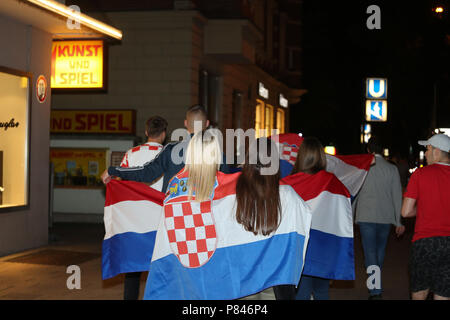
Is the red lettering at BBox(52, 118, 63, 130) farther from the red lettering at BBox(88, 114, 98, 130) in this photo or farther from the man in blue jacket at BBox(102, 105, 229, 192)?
the man in blue jacket at BBox(102, 105, 229, 192)

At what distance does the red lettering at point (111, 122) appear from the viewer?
1770 centimetres

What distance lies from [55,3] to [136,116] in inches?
273

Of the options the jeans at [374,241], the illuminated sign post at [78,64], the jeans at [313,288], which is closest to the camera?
the jeans at [313,288]

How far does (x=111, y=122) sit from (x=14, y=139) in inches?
213

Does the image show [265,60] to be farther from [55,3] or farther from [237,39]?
[55,3]

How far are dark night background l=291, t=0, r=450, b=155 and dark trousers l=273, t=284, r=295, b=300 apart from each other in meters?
16.9

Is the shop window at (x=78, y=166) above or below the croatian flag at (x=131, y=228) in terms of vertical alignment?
above

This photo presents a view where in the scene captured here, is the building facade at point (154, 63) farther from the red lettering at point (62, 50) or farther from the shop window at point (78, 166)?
the red lettering at point (62, 50)

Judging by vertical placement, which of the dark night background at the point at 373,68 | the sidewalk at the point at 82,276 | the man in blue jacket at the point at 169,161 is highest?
the dark night background at the point at 373,68

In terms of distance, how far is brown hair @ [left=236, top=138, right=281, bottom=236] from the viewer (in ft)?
15.9

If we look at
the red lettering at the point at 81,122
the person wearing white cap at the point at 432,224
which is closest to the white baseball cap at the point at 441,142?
the person wearing white cap at the point at 432,224

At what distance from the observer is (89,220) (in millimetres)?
17688

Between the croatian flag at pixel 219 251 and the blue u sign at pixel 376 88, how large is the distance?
21088 millimetres
